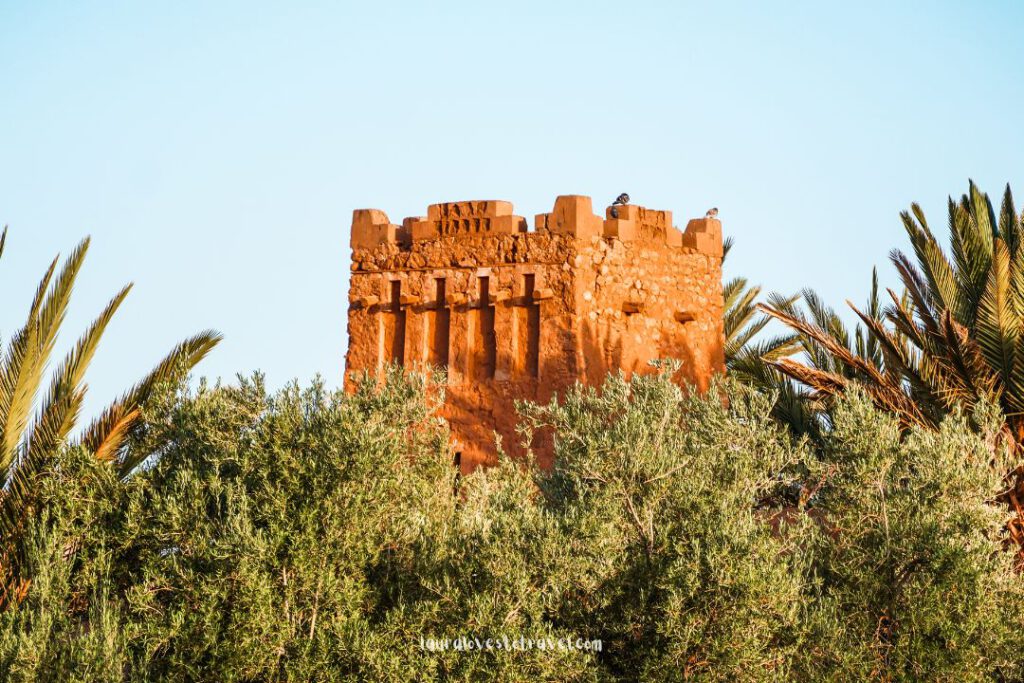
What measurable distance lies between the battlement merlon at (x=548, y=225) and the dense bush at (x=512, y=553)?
353 centimetres

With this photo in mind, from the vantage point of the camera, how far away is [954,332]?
1535cm

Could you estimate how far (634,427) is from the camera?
12375 mm

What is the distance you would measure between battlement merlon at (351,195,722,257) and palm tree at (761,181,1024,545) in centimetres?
130

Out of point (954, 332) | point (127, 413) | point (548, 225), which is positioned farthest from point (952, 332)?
point (127, 413)

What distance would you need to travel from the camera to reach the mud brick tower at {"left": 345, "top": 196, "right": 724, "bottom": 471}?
1630 centimetres

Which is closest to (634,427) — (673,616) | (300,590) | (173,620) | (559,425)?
(559,425)

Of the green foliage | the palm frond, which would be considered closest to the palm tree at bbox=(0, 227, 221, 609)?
the palm frond

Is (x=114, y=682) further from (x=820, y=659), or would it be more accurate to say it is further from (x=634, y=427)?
(x=820, y=659)

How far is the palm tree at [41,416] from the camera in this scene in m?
12.9

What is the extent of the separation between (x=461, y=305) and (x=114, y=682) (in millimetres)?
6927

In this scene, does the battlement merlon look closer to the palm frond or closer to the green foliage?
the green foliage

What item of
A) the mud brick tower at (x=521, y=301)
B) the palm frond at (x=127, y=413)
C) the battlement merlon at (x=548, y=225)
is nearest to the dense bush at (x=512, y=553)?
the palm frond at (x=127, y=413)

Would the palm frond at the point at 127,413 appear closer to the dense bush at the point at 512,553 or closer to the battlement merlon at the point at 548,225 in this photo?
the dense bush at the point at 512,553

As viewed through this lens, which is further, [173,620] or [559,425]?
[559,425]
